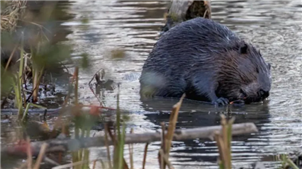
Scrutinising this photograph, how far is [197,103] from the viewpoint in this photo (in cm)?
507

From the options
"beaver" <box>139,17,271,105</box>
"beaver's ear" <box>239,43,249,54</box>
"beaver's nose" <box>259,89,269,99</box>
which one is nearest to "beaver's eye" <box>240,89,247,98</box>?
"beaver" <box>139,17,271,105</box>

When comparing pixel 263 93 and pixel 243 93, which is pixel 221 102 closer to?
pixel 243 93

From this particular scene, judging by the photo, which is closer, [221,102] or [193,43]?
[221,102]

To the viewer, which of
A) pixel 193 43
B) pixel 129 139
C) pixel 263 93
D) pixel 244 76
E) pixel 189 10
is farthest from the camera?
pixel 189 10

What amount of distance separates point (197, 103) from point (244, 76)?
411mm

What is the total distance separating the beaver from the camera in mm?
5012

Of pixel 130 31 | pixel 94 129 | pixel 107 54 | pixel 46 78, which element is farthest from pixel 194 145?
pixel 130 31

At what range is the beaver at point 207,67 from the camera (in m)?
5.01

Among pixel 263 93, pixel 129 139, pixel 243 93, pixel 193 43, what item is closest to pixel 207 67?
pixel 193 43

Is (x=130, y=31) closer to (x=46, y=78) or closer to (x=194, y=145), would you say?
(x=46, y=78)

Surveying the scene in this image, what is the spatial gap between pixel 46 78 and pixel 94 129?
6.23ft

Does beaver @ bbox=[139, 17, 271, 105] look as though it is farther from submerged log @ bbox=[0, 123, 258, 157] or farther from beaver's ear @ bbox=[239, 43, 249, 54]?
submerged log @ bbox=[0, 123, 258, 157]

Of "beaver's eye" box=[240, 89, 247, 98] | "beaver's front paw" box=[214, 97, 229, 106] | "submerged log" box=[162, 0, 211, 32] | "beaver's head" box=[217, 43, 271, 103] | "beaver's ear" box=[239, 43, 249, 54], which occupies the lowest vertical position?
"beaver's front paw" box=[214, 97, 229, 106]

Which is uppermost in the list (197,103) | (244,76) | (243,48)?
(243,48)
